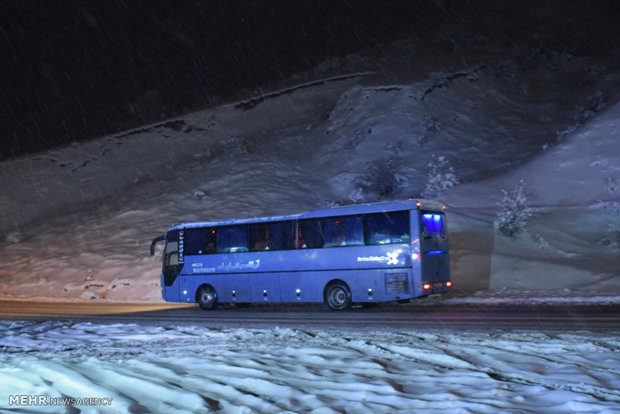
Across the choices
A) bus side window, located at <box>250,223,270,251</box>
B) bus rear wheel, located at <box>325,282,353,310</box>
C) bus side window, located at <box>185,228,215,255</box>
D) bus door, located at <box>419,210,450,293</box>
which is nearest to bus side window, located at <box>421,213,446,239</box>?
bus door, located at <box>419,210,450,293</box>

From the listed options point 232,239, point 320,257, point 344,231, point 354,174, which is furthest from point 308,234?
point 354,174

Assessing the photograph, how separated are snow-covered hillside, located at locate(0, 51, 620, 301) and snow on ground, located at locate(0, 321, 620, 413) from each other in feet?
34.5

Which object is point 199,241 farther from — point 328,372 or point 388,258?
point 328,372

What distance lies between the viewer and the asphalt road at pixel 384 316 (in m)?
13.4

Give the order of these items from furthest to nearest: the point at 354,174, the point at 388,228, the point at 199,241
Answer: the point at 354,174 → the point at 199,241 → the point at 388,228

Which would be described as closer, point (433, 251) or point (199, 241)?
point (433, 251)

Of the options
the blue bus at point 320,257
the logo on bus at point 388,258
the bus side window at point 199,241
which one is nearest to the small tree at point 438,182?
the blue bus at point 320,257

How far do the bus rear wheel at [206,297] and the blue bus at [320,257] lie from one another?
38 millimetres

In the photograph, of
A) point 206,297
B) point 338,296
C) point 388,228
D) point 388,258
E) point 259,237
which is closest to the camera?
point 388,258

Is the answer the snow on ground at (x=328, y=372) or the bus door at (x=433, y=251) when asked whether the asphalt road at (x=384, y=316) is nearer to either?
the bus door at (x=433, y=251)

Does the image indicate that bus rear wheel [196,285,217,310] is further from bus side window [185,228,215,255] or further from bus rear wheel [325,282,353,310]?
bus rear wheel [325,282,353,310]

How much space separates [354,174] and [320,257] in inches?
838

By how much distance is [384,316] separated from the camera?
54.4 ft

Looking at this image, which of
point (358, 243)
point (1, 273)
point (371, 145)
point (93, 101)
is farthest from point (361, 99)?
point (93, 101)
